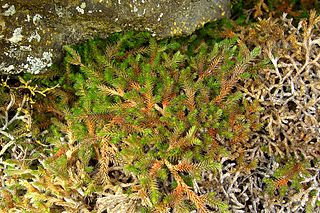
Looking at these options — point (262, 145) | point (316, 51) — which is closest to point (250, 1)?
point (316, 51)

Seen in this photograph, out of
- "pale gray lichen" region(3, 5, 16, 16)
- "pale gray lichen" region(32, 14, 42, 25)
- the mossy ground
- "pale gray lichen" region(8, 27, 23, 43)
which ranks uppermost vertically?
"pale gray lichen" region(3, 5, 16, 16)

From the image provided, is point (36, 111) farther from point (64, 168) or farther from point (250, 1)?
point (250, 1)

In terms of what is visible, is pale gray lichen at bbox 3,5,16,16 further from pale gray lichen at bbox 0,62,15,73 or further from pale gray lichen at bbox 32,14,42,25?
pale gray lichen at bbox 0,62,15,73

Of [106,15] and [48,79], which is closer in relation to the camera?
[106,15]

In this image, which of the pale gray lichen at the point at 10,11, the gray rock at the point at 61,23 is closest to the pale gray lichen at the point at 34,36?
the gray rock at the point at 61,23

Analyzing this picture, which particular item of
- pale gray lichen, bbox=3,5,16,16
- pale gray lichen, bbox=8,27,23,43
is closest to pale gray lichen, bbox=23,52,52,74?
pale gray lichen, bbox=8,27,23,43

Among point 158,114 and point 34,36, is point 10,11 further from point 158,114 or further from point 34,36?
point 158,114
